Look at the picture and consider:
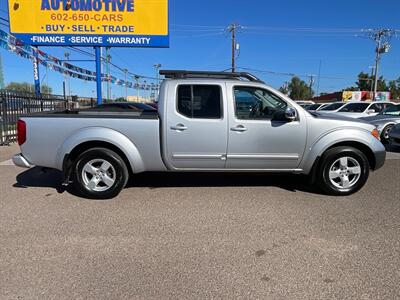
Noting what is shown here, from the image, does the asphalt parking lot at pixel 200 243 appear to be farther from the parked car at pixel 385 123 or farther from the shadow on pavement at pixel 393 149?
the parked car at pixel 385 123

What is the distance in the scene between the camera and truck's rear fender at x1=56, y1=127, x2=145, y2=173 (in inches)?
187

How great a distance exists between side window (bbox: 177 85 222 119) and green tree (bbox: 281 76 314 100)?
349 feet

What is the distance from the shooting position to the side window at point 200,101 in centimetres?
489

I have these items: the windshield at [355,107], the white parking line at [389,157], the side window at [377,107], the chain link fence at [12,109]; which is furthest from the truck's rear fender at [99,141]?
the side window at [377,107]

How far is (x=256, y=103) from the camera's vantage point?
5.05 meters

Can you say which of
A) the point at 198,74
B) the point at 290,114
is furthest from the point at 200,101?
the point at 290,114

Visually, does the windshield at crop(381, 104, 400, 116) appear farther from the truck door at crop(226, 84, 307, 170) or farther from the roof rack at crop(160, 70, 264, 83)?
the roof rack at crop(160, 70, 264, 83)

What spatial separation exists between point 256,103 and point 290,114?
1.83 feet

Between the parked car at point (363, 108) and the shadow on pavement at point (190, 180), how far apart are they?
9.16m

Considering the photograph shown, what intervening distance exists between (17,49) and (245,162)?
1547 cm

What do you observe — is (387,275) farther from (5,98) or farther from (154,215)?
(5,98)

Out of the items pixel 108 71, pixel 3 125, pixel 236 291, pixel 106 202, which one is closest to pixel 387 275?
pixel 236 291

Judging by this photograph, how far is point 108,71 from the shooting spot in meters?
35.6

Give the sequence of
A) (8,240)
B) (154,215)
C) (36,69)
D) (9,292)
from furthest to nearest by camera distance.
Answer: (36,69) → (154,215) → (8,240) → (9,292)
